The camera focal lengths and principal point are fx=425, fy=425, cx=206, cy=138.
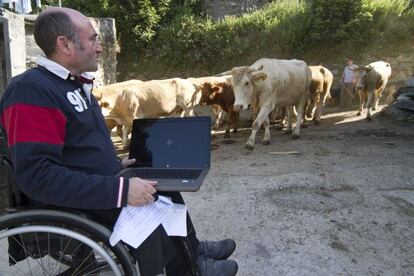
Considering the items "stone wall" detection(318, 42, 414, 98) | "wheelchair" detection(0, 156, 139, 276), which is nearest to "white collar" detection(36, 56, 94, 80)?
"wheelchair" detection(0, 156, 139, 276)

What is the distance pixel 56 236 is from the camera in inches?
81.7

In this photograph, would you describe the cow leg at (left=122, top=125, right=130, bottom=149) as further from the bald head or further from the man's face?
the bald head

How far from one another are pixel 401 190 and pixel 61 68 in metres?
4.46

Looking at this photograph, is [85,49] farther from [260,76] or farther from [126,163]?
[260,76]

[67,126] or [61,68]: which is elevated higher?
[61,68]

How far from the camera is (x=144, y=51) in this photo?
17.2m

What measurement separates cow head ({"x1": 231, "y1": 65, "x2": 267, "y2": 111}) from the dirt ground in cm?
97

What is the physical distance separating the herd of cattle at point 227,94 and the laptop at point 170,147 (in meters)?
5.27

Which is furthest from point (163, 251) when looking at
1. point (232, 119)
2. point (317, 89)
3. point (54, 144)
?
point (317, 89)

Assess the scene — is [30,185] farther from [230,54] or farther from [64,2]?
[64,2]

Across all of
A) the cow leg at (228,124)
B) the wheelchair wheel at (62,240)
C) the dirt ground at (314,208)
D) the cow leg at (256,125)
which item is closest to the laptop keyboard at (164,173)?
the wheelchair wheel at (62,240)

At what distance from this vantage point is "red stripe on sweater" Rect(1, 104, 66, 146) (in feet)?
6.00

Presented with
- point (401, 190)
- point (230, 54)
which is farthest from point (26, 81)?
point (230, 54)

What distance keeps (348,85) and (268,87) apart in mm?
6136
